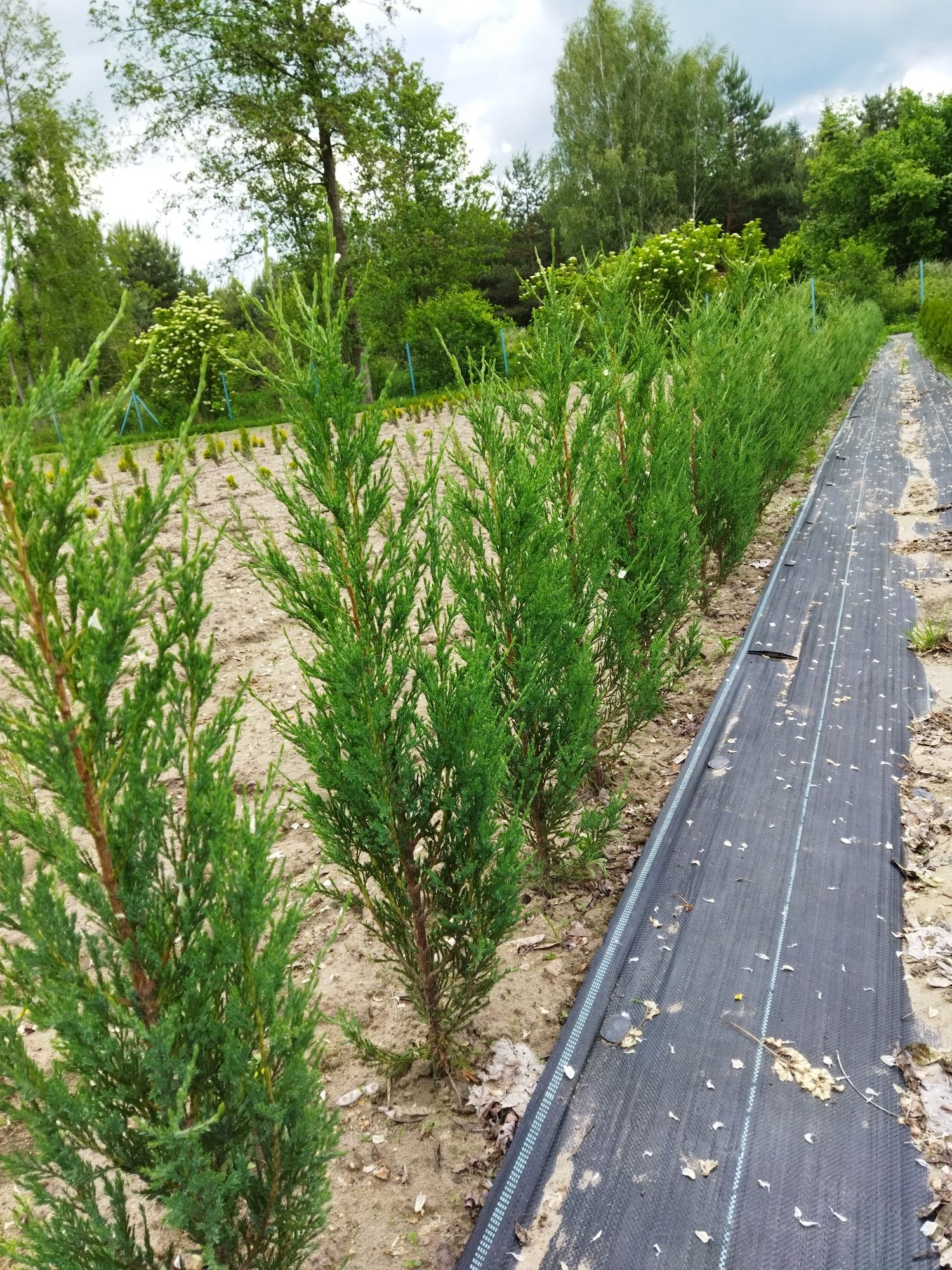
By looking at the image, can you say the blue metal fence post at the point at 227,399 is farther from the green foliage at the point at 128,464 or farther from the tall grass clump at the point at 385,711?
the tall grass clump at the point at 385,711

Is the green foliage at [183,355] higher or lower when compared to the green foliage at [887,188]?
lower

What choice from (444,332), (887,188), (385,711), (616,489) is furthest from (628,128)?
(385,711)

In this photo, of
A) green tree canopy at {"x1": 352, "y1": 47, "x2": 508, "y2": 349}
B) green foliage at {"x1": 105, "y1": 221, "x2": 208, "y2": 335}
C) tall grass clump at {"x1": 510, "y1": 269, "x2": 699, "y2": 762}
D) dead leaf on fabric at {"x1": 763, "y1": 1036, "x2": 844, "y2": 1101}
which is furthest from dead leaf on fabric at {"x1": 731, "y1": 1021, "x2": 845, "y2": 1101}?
green foliage at {"x1": 105, "y1": 221, "x2": 208, "y2": 335}

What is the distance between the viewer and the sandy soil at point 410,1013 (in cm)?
218

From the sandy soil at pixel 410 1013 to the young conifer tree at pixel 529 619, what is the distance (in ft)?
1.04

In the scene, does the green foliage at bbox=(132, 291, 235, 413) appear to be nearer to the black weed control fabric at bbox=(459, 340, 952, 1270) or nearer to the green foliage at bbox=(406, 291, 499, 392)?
the green foliage at bbox=(406, 291, 499, 392)

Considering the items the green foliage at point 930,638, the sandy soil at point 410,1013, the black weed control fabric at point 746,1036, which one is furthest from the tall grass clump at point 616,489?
the green foliage at point 930,638

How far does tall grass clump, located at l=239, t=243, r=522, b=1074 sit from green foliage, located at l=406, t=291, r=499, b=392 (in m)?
21.4

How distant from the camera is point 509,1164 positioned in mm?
2268

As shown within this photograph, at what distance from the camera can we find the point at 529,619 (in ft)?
9.75

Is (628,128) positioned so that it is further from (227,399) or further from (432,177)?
(227,399)

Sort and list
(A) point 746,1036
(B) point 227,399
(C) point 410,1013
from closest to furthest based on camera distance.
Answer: (A) point 746,1036 → (C) point 410,1013 → (B) point 227,399

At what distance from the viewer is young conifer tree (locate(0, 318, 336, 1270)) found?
4.61 feet

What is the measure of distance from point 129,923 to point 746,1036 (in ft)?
6.90
